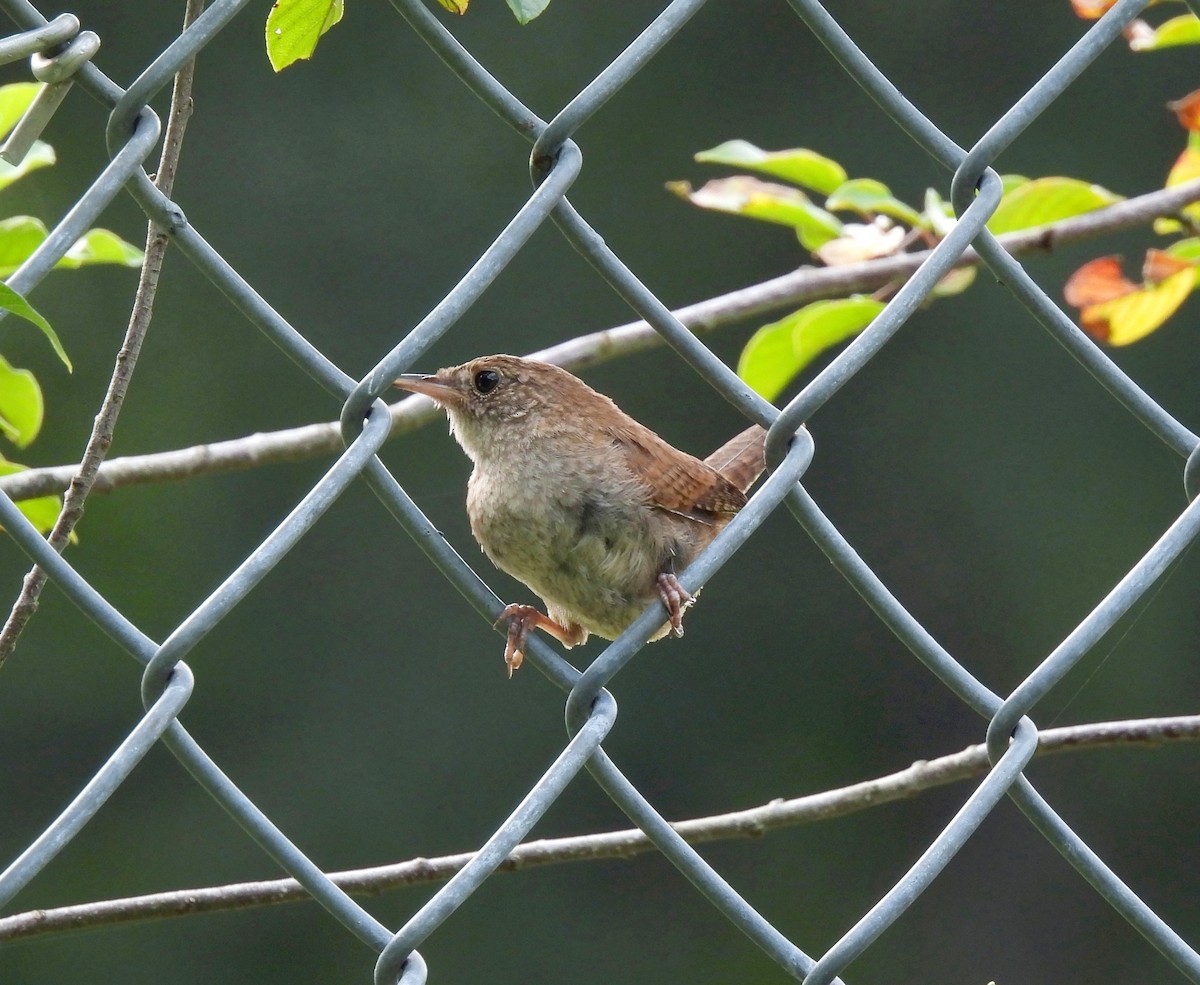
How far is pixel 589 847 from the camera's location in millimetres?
1608

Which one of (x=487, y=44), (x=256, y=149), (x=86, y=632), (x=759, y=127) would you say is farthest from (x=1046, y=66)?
(x=86, y=632)

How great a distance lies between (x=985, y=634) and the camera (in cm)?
1013

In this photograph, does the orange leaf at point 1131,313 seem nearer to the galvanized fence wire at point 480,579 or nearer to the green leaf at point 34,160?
the galvanized fence wire at point 480,579

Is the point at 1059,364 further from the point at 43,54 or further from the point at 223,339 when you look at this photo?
the point at 43,54

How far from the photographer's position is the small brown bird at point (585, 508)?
208 centimetres

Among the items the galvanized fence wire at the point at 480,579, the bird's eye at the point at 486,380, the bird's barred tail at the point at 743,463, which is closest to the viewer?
the galvanized fence wire at the point at 480,579

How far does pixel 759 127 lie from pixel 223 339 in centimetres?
368

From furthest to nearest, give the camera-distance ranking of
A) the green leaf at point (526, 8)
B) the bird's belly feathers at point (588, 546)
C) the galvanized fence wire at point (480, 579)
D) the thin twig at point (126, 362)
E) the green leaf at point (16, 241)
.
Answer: the bird's belly feathers at point (588, 546)
the green leaf at point (16, 241)
the thin twig at point (126, 362)
the green leaf at point (526, 8)
the galvanized fence wire at point (480, 579)

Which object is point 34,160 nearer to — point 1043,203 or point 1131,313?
point 1043,203

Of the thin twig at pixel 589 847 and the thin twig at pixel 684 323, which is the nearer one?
the thin twig at pixel 589 847

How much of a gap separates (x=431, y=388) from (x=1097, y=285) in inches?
39.3

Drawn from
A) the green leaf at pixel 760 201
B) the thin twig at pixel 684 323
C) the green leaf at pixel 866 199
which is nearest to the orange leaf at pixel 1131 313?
the thin twig at pixel 684 323

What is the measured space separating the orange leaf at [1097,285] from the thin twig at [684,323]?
0.23 feet

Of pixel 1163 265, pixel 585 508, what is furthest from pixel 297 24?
pixel 1163 265
